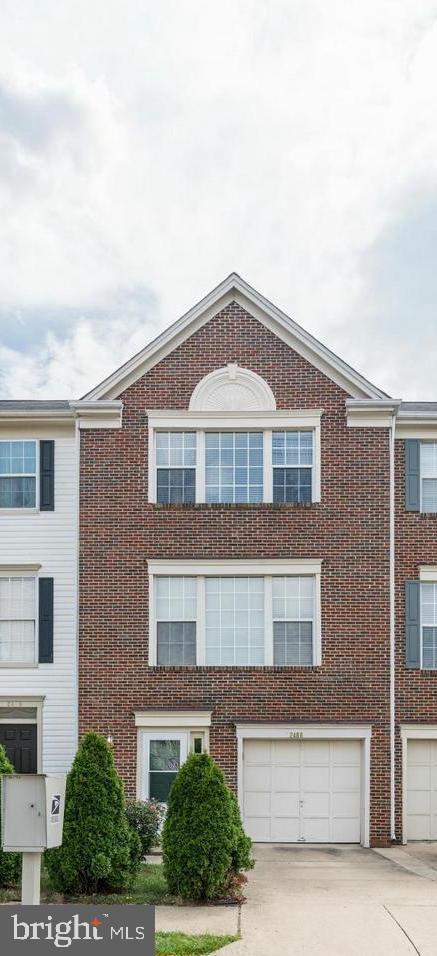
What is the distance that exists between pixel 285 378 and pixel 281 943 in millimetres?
10437

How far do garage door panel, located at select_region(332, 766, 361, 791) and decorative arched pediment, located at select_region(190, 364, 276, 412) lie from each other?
7072 millimetres

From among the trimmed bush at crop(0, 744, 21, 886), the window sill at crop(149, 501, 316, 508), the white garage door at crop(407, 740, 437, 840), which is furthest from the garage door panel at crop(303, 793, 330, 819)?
the trimmed bush at crop(0, 744, 21, 886)

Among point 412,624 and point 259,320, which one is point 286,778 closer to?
point 412,624

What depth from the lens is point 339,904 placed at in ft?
40.2

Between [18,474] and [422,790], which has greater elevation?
[18,474]

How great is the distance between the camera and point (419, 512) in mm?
17984

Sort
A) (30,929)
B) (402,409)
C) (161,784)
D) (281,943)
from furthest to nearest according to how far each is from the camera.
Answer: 1. (402,409)
2. (161,784)
3. (281,943)
4. (30,929)

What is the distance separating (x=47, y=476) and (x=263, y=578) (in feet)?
15.5

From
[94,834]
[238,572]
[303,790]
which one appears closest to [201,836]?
[94,834]

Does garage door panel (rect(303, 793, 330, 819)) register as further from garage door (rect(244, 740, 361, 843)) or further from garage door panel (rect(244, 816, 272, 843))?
garage door panel (rect(244, 816, 272, 843))

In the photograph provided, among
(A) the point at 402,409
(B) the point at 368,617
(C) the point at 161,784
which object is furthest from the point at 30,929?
(A) the point at 402,409

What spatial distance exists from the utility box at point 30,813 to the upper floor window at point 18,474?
9.68m

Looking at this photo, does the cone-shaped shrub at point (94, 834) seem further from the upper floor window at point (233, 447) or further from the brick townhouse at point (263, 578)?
the upper floor window at point (233, 447)

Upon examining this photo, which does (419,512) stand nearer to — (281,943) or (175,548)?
(175,548)
